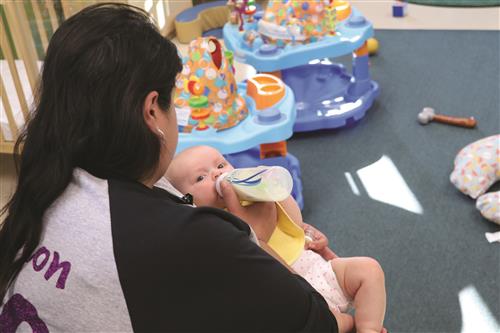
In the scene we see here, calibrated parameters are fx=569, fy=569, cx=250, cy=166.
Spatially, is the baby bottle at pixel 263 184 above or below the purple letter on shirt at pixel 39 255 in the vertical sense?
below

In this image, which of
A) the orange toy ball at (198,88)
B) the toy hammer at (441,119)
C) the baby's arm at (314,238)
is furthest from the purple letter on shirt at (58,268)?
the toy hammer at (441,119)

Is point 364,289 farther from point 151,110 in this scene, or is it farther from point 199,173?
point 151,110

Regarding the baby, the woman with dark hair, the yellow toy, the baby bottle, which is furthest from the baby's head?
the yellow toy

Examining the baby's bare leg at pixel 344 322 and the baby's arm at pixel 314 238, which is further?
the baby's arm at pixel 314 238

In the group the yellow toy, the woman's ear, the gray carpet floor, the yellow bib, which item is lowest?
the gray carpet floor

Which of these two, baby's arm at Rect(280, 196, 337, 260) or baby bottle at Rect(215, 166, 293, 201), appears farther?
baby's arm at Rect(280, 196, 337, 260)

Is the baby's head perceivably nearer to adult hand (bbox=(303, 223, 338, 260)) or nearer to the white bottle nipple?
the white bottle nipple

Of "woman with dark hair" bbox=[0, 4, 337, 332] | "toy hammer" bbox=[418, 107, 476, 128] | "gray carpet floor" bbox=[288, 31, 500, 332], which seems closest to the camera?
"woman with dark hair" bbox=[0, 4, 337, 332]

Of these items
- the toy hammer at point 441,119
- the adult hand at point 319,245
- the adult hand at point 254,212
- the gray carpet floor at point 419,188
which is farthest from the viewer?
the toy hammer at point 441,119

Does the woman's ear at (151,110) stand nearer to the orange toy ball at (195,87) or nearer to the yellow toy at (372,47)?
the orange toy ball at (195,87)

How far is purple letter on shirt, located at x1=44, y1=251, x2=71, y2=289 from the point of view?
0.79 metres

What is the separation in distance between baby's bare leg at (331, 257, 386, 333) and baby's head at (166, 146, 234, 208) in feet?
1.10

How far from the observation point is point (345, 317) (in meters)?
1.19

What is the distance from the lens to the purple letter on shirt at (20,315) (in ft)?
2.69
